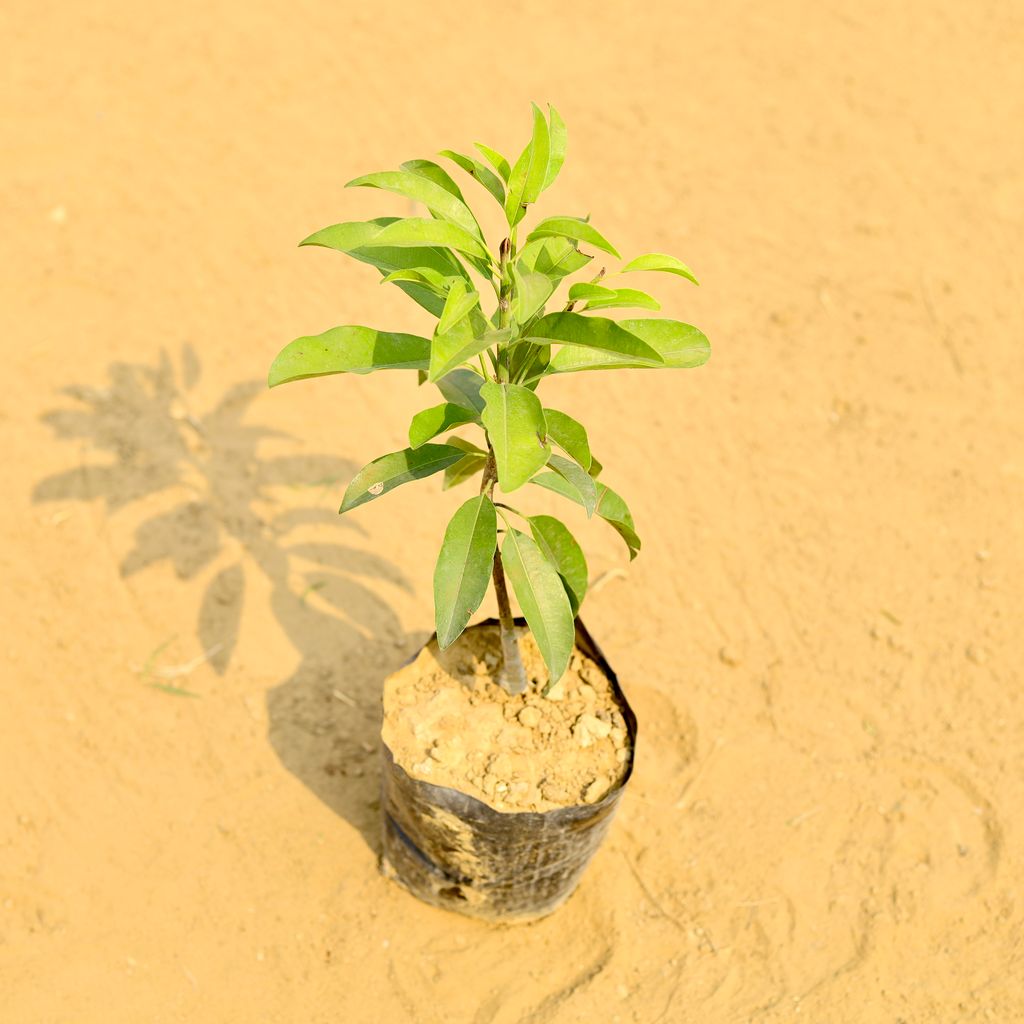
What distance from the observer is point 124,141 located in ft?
14.9

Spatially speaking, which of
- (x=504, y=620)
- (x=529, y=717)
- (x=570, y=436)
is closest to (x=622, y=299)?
(x=570, y=436)

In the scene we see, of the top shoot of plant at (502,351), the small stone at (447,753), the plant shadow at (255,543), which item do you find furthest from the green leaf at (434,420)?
the plant shadow at (255,543)

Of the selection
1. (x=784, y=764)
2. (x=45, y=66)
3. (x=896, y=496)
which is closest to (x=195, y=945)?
(x=784, y=764)

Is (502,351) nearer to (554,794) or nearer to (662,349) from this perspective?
(662,349)

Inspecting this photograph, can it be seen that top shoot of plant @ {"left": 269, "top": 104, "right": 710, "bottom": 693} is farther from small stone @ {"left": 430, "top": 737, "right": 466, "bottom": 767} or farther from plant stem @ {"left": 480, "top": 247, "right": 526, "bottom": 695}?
small stone @ {"left": 430, "top": 737, "right": 466, "bottom": 767}

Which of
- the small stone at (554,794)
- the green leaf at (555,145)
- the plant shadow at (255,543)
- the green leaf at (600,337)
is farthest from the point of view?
the plant shadow at (255,543)

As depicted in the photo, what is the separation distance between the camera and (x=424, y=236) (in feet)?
6.39

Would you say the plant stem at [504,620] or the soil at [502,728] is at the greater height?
the plant stem at [504,620]

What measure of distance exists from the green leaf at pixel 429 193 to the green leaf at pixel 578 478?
0.44 metres

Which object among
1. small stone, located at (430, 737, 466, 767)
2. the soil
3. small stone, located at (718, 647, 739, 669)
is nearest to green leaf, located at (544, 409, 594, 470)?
the soil

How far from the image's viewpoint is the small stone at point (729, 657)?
3445mm

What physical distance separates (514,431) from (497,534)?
58cm

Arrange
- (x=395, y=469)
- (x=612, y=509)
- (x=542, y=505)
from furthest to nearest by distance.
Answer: (x=542, y=505) → (x=612, y=509) → (x=395, y=469)

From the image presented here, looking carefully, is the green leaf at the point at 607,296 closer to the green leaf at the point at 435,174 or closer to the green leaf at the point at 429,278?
the green leaf at the point at 429,278
